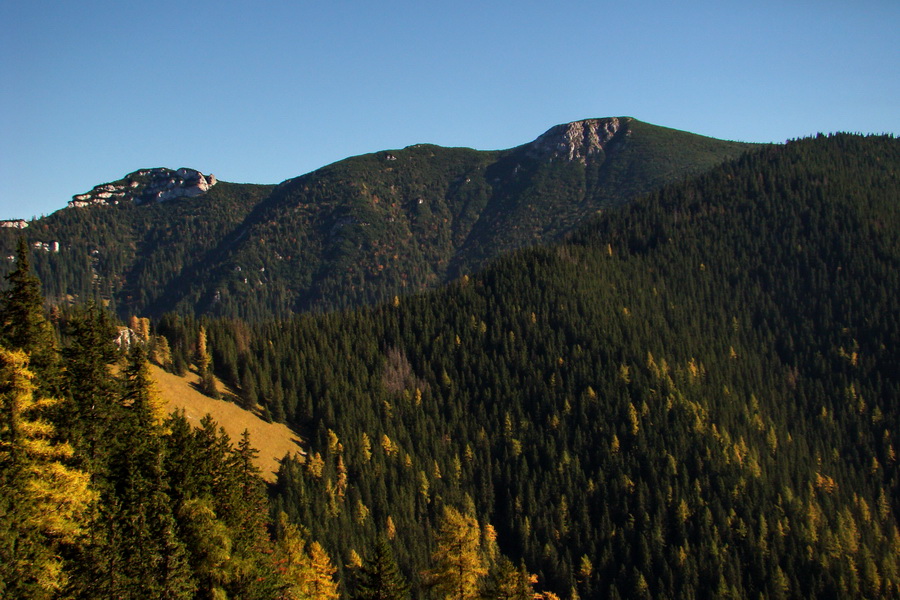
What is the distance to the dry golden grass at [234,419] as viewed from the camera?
152 m

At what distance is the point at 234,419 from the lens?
16475 centimetres

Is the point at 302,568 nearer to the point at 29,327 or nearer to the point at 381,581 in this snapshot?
the point at 381,581

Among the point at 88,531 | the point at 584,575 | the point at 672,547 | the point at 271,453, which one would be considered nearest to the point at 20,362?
the point at 88,531

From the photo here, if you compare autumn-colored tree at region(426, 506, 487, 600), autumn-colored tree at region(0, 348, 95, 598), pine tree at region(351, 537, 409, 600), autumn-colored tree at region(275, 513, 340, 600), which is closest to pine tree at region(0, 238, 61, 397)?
autumn-colored tree at region(0, 348, 95, 598)

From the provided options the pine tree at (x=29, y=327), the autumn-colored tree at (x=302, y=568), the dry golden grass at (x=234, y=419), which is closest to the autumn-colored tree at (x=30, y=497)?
the pine tree at (x=29, y=327)

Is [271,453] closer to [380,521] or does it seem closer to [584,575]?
[380,521]

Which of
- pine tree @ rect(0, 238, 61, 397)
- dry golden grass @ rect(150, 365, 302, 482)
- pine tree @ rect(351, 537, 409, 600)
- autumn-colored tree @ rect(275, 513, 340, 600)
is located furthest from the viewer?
dry golden grass @ rect(150, 365, 302, 482)

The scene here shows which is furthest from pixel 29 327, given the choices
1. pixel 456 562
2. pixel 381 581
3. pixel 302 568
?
pixel 456 562

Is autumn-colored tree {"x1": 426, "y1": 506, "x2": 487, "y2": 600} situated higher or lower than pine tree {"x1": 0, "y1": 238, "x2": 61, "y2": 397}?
lower

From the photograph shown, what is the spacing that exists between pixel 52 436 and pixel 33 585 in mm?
9398

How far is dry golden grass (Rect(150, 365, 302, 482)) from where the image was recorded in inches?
5979

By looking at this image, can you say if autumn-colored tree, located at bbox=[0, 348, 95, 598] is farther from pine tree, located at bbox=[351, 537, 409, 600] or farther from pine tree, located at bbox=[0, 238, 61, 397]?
pine tree, located at bbox=[351, 537, 409, 600]

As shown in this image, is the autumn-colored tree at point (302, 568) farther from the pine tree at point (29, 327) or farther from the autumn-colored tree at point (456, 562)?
the pine tree at point (29, 327)

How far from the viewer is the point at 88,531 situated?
1608 inches
